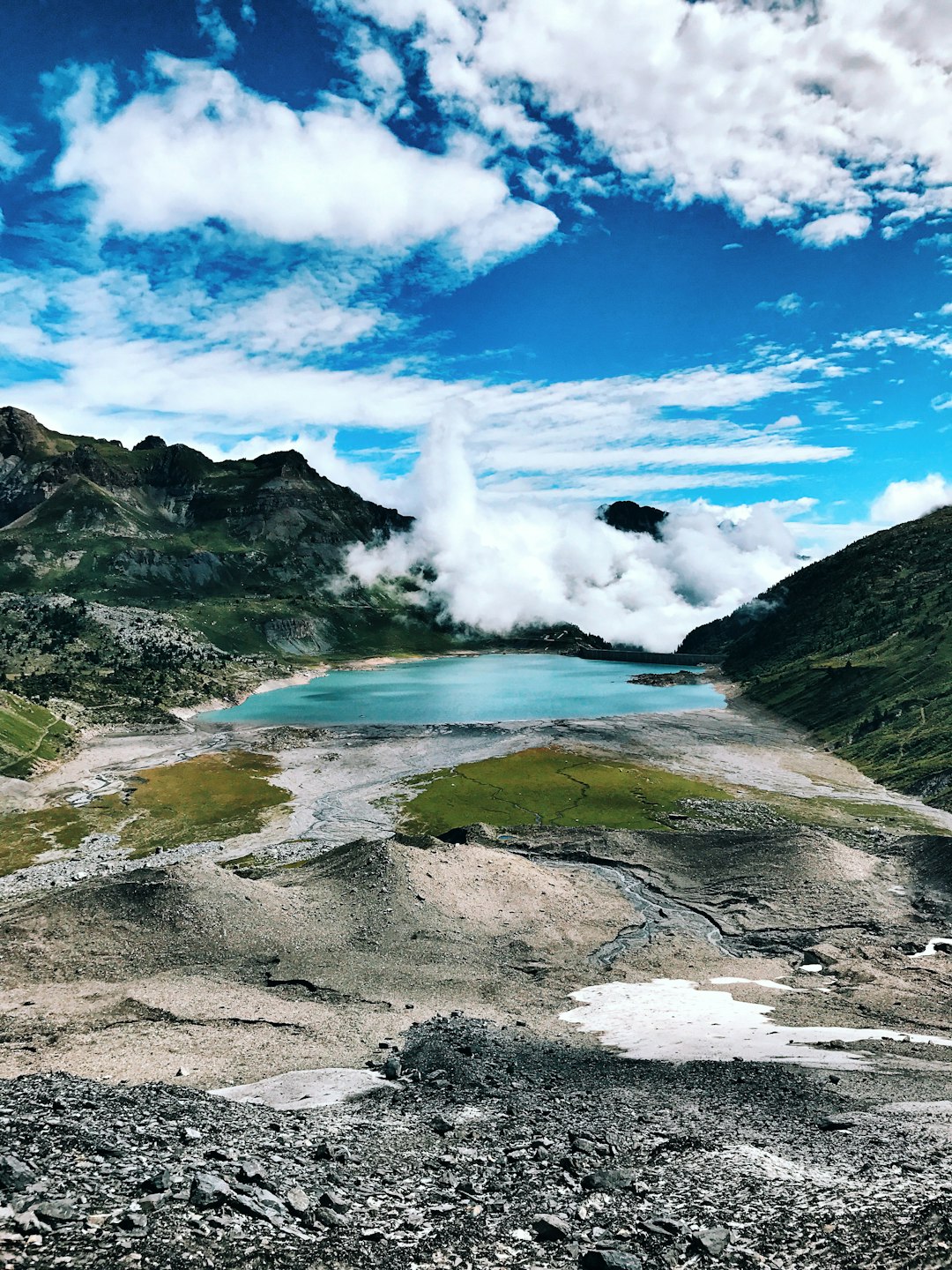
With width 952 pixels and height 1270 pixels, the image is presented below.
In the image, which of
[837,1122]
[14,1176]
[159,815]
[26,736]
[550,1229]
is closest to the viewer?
[14,1176]

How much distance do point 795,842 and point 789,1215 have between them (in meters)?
51.0

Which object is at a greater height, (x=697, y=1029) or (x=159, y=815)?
(x=697, y=1029)

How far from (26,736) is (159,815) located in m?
46.6

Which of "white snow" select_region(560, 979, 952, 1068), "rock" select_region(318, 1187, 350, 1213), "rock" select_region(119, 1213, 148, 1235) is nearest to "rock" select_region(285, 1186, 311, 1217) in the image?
"rock" select_region(318, 1187, 350, 1213)

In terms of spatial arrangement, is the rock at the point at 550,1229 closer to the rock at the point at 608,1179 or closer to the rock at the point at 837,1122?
the rock at the point at 608,1179

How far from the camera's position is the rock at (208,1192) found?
14.7m

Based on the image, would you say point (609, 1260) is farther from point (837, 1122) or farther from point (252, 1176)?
point (837, 1122)

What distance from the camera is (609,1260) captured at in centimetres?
1441

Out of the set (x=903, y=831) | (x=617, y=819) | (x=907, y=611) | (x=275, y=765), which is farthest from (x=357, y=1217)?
(x=907, y=611)

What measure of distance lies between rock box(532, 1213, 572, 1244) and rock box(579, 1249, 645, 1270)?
91cm

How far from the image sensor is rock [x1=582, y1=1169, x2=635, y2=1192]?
1789 centimetres

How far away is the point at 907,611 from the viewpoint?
189375mm

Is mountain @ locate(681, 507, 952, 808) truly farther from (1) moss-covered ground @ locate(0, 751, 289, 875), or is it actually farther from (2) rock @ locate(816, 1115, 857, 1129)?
(1) moss-covered ground @ locate(0, 751, 289, 875)

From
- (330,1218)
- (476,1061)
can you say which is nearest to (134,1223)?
(330,1218)
